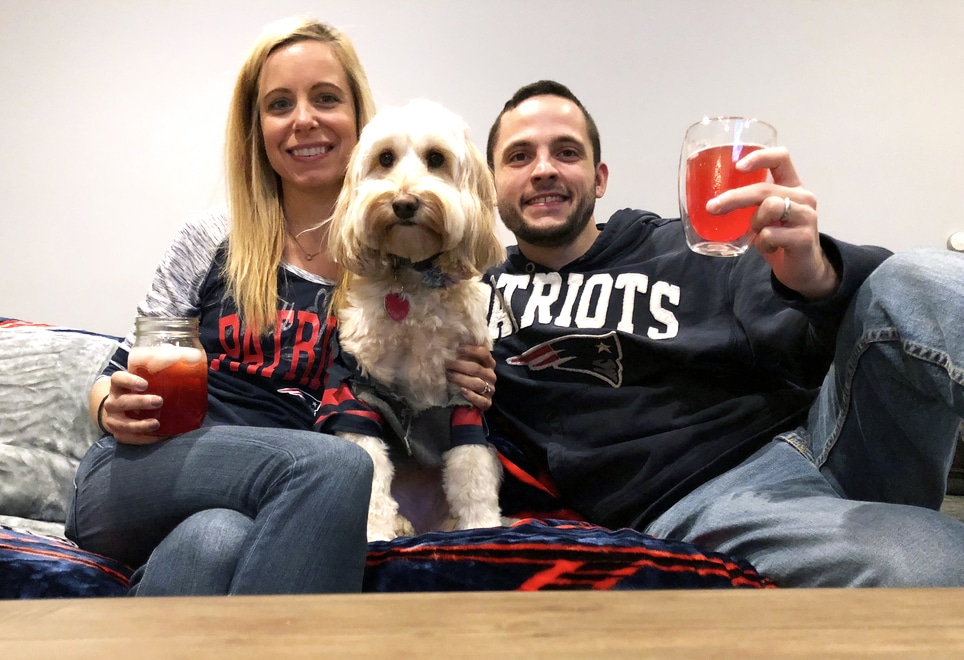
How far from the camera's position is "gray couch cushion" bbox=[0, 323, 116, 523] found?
1688mm

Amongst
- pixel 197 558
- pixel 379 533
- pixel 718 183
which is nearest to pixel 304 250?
pixel 379 533

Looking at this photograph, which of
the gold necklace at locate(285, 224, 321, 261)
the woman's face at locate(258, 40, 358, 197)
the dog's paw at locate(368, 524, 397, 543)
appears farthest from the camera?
the gold necklace at locate(285, 224, 321, 261)

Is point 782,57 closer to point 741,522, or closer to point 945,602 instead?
point 741,522

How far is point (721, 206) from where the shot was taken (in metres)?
1.03

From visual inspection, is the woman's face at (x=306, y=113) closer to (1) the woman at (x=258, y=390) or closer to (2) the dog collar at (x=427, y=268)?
(1) the woman at (x=258, y=390)

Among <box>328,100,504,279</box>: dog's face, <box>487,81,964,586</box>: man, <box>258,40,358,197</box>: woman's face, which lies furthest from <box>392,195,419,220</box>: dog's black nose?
<box>487,81,964,586</box>: man

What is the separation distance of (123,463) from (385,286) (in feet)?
2.24

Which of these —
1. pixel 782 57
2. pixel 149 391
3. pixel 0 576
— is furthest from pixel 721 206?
pixel 782 57

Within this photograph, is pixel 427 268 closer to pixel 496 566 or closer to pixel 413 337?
pixel 413 337

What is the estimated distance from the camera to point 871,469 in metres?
1.32

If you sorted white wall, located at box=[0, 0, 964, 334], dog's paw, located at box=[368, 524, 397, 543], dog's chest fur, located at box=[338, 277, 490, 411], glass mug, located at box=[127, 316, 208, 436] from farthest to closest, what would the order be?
white wall, located at box=[0, 0, 964, 334], dog's chest fur, located at box=[338, 277, 490, 411], dog's paw, located at box=[368, 524, 397, 543], glass mug, located at box=[127, 316, 208, 436]

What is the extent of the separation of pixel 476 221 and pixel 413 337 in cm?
32

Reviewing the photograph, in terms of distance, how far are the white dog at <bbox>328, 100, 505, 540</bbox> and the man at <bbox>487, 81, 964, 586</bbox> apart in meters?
0.22

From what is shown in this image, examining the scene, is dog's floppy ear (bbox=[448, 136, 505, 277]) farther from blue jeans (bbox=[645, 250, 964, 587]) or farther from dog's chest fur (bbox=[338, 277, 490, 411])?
blue jeans (bbox=[645, 250, 964, 587])
